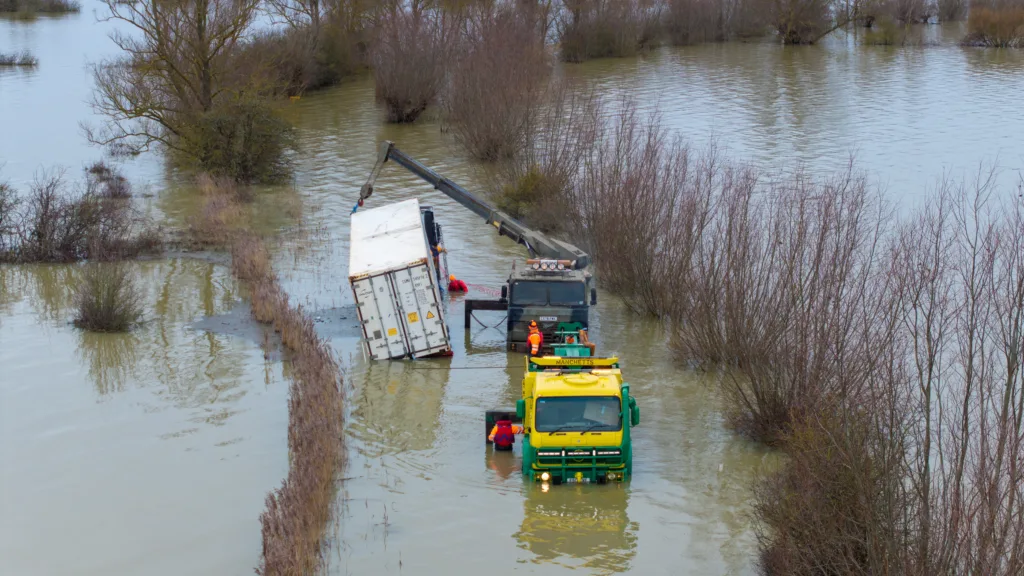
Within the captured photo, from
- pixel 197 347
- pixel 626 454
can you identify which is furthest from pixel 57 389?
pixel 626 454

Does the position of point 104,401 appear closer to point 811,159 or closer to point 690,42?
point 811,159

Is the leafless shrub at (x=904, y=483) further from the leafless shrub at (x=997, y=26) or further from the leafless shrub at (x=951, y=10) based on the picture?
the leafless shrub at (x=951, y=10)

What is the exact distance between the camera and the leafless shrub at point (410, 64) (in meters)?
55.0

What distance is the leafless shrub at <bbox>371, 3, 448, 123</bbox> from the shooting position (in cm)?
5497

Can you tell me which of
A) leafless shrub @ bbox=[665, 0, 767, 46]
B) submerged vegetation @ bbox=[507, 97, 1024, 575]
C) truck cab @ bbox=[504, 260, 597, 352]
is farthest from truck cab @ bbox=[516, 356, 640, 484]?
leafless shrub @ bbox=[665, 0, 767, 46]

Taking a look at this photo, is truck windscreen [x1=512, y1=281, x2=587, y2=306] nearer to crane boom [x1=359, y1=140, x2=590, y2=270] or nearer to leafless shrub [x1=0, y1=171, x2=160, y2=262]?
crane boom [x1=359, y1=140, x2=590, y2=270]

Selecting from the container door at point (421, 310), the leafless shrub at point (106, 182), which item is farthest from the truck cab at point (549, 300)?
the leafless shrub at point (106, 182)

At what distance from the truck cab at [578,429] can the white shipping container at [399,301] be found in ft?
20.3

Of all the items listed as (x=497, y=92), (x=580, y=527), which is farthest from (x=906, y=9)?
(x=580, y=527)

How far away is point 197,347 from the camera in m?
25.4

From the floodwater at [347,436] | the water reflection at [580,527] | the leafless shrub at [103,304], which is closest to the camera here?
the water reflection at [580,527]

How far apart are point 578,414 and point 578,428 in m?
0.24

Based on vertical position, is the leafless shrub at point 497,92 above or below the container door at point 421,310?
above

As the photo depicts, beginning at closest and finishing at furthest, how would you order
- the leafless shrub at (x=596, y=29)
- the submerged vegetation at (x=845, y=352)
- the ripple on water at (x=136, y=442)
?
the submerged vegetation at (x=845, y=352) < the ripple on water at (x=136, y=442) < the leafless shrub at (x=596, y=29)
